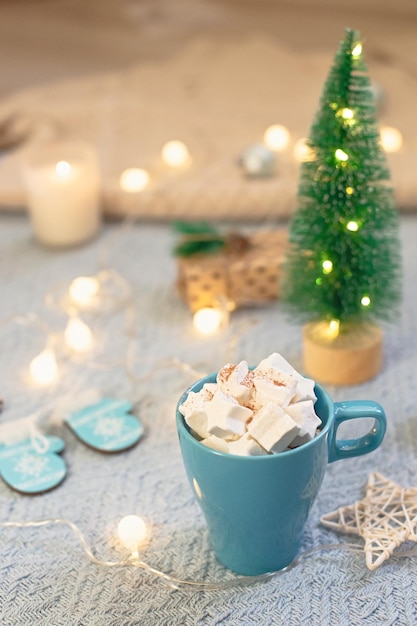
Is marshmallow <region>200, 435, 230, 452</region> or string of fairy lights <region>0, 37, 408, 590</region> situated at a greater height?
marshmallow <region>200, 435, 230, 452</region>

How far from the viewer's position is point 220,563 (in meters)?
0.69

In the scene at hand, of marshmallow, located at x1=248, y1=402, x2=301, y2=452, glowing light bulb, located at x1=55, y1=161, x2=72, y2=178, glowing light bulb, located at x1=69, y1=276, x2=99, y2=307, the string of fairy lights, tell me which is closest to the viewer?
marshmallow, located at x1=248, y1=402, x2=301, y2=452

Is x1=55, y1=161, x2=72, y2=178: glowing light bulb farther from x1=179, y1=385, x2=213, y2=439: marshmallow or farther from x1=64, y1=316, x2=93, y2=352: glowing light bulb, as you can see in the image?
x1=179, y1=385, x2=213, y2=439: marshmallow

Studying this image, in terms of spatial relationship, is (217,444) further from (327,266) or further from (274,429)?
(327,266)

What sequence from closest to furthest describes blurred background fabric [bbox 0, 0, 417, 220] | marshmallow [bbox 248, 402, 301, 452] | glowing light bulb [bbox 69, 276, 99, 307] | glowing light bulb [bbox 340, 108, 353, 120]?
marshmallow [bbox 248, 402, 301, 452], glowing light bulb [bbox 340, 108, 353, 120], glowing light bulb [bbox 69, 276, 99, 307], blurred background fabric [bbox 0, 0, 417, 220]

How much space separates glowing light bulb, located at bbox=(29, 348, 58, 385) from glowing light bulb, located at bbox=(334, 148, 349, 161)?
1.40ft

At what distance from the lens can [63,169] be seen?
123 cm

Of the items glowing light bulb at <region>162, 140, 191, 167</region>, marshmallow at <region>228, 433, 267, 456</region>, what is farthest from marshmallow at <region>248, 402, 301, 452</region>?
glowing light bulb at <region>162, 140, 191, 167</region>

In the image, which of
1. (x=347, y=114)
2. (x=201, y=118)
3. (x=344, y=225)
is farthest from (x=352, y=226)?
(x=201, y=118)

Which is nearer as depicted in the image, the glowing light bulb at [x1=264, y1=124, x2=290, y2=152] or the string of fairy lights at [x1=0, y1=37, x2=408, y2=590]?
the string of fairy lights at [x1=0, y1=37, x2=408, y2=590]

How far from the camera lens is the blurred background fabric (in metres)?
1.34

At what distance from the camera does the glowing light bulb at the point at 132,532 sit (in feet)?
2.33

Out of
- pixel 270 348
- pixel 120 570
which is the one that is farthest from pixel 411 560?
pixel 270 348

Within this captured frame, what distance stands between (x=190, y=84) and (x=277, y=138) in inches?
12.6
